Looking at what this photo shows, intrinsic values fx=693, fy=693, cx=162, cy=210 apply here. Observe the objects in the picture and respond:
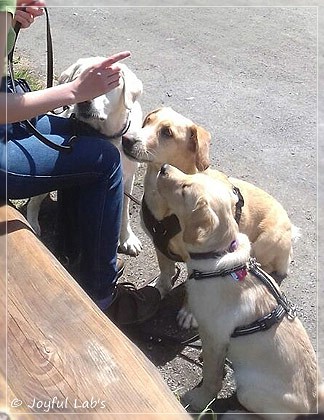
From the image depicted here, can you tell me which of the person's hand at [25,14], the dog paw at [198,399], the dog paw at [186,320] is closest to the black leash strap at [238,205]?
the dog paw at [186,320]

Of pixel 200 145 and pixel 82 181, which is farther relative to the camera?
pixel 200 145

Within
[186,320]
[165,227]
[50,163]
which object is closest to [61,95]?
[50,163]

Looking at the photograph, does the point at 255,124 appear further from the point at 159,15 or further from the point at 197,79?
the point at 159,15

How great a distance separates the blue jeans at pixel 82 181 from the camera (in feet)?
9.12

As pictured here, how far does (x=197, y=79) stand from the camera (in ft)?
17.9

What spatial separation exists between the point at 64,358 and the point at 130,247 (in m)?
1.81

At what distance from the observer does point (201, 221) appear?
2730 mm

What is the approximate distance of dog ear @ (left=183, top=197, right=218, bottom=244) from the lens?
272 cm

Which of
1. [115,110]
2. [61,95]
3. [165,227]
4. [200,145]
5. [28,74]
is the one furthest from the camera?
[28,74]

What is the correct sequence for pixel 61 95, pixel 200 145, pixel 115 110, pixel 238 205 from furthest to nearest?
pixel 115 110 < pixel 200 145 < pixel 238 205 < pixel 61 95

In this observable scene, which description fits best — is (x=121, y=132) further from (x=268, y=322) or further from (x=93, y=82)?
(x=268, y=322)

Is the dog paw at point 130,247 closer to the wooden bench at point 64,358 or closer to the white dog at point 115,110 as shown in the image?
the white dog at point 115,110

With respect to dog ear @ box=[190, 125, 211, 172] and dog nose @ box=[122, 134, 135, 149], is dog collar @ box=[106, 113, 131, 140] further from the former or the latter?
dog ear @ box=[190, 125, 211, 172]

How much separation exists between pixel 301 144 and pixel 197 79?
115 cm
